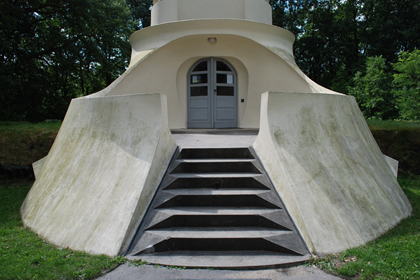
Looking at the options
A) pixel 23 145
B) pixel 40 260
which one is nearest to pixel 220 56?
pixel 23 145

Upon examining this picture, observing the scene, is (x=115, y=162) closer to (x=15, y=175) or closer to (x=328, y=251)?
(x=328, y=251)

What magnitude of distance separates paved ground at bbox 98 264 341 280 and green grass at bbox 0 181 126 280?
0.78ft

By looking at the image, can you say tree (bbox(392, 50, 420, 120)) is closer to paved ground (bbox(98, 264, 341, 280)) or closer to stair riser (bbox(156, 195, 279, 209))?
stair riser (bbox(156, 195, 279, 209))

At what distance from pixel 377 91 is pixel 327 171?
52.4 ft

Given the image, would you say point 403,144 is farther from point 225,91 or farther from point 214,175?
point 214,175

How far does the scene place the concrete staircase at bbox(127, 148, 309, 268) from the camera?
3799mm

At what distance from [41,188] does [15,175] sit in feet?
11.7

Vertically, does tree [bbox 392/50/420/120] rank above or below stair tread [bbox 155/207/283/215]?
above

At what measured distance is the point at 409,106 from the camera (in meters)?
14.5

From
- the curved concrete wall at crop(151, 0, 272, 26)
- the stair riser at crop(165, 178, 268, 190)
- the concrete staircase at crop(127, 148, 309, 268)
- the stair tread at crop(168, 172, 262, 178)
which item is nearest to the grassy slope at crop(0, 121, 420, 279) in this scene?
the concrete staircase at crop(127, 148, 309, 268)

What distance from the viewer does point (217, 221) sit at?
4.32 meters

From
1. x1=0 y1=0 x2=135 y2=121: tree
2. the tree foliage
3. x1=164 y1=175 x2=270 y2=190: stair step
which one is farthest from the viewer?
the tree foliage

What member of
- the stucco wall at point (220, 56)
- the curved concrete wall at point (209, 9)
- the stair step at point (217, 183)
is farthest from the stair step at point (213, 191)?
the curved concrete wall at point (209, 9)

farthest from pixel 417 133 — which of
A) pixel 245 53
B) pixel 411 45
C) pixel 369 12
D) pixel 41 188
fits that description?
pixel 369 12
